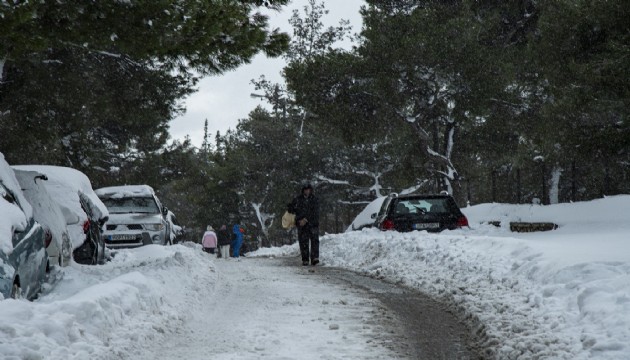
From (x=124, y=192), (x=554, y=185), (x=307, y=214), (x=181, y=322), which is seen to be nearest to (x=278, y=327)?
(x=181, y=322)

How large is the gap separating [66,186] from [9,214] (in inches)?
253

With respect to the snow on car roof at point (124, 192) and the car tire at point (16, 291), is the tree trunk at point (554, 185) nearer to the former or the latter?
the snow on car roof at point (124, 192)

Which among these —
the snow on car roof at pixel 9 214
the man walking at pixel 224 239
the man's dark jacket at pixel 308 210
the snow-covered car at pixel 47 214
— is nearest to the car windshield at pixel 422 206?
the man's dark jacket at pixel 308 210

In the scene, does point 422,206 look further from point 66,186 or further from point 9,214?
point 9,214

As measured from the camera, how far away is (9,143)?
65.2 feet

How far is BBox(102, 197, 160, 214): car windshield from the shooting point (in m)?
19.8

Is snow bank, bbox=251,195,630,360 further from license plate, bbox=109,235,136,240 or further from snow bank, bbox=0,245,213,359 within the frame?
license plate, bbox=109,235,136,240

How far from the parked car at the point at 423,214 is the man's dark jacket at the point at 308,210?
1596 mm

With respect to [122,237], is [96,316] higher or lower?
lower

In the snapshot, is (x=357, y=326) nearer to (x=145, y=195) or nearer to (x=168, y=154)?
(x=145, y=195)

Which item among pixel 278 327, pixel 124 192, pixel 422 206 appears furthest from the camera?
pixel 124 192

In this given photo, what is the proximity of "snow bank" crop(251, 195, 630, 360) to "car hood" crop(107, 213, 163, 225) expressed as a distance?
7.01 meters

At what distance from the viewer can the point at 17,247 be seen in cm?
663

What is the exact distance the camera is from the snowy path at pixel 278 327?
5.96 meters
